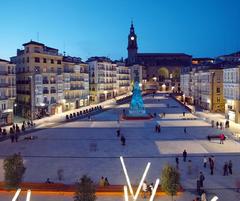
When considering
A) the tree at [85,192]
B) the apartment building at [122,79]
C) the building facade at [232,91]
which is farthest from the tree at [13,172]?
the apartment building at [122,79]

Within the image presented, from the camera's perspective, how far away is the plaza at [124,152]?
30.4 meters

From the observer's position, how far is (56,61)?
90.5m

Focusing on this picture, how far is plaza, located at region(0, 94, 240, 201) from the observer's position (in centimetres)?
3036

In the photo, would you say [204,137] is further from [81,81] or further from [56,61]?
[81,81]

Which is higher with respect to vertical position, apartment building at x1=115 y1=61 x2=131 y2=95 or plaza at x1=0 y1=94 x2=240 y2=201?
apartment building at x1=115 y1=61 x2=131 y2=95

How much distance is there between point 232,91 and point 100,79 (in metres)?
65.7

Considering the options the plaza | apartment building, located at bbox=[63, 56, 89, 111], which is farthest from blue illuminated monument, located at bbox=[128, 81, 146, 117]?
apartment building, located at bbox=[63, 56, 89, 111]

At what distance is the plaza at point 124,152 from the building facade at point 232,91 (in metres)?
5.91

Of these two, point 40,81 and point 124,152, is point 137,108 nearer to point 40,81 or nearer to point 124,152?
point 40,81

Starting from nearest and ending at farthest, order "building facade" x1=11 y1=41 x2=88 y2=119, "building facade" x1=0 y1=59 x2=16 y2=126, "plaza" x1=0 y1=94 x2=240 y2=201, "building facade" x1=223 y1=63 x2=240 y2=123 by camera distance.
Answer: "plaza" x1=0 y1=94 x2=240 y2=201 → "building facade" x1=223 y1=63 x2=240 y2=123 → "building facade" x1=0 y1=59 x2=16 y2=126 → "building facade" x1=11 y1=41 x2=88 y2=119

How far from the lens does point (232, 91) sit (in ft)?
227

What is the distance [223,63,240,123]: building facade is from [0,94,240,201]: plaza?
591 centimetres

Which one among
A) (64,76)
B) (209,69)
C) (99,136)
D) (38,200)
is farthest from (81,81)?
(38,200)

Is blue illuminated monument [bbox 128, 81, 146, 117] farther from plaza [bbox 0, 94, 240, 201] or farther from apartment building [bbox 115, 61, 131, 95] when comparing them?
apartment building [bbox 115, 61, 131, 95]
